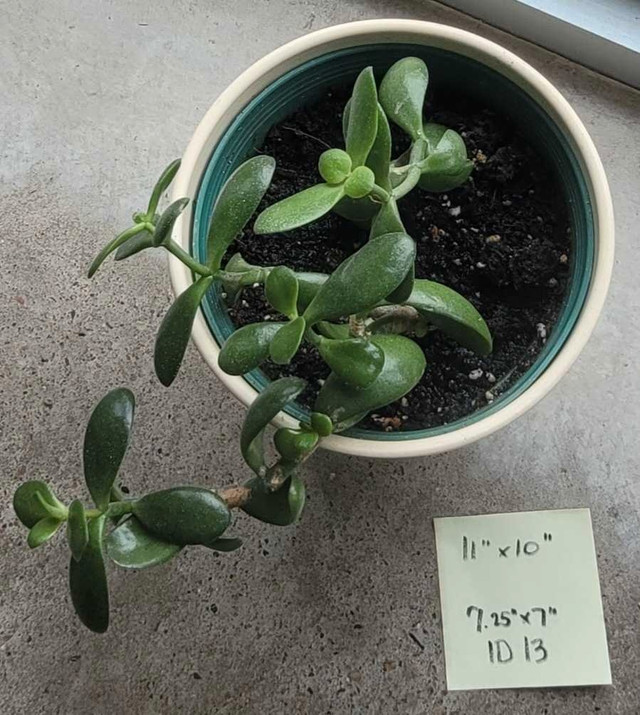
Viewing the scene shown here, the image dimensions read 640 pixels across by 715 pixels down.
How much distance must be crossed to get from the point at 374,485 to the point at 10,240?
0.56 meters

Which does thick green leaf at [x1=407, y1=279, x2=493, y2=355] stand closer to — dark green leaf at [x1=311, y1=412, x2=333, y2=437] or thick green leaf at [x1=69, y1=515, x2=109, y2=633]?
dark green leaf at [x1=311, y1=412, x2=333, y2=437]

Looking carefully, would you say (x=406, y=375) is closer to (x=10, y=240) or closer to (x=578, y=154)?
(x=578, y=154)

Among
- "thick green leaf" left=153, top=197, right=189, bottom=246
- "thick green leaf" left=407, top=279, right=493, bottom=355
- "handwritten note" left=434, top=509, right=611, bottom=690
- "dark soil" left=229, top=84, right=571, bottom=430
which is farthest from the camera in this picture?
"handwritten note" left=434, top=509, right=611, bottom=690

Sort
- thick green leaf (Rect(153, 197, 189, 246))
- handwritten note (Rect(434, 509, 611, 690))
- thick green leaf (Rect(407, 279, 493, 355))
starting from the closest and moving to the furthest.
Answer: thick green leaf (Rect(153, 197, 189, 246)), thick green leaf (Rect(407, 279, 493, 355)), handwritten note (Rect(434, 509, 611, 690))

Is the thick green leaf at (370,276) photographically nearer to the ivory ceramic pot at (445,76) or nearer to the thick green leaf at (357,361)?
the thick green leaf at (357,361)

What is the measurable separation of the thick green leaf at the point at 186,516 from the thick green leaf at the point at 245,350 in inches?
4.1

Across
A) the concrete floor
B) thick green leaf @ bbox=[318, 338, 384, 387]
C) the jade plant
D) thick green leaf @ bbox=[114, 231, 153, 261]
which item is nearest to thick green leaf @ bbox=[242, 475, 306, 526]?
the jade plant

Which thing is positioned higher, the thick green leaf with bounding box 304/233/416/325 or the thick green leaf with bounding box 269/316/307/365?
the thick green leaf with bounding box 304/233/416/325

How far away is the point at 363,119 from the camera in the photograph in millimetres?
587

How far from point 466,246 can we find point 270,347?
0.32 meters

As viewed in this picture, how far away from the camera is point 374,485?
958 mm

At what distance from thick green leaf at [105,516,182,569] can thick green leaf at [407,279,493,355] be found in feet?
0.90

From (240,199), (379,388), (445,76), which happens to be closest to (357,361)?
(379,388)

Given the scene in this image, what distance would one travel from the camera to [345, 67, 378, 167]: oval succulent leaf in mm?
580
